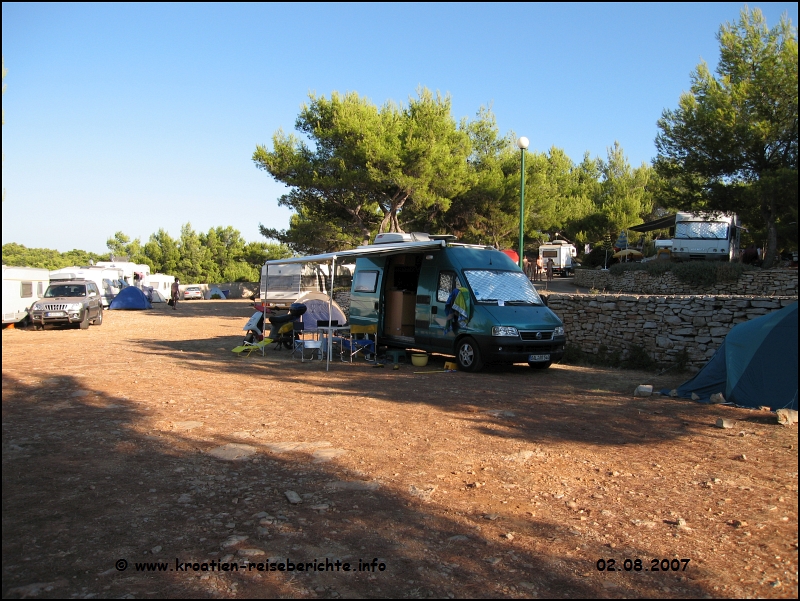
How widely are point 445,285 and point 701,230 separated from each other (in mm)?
18913

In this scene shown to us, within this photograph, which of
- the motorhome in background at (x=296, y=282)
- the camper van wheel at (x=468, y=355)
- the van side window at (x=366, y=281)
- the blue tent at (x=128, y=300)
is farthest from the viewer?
the blue tent at (x=128, y=300)

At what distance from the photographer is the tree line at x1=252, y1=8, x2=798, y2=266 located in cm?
1977

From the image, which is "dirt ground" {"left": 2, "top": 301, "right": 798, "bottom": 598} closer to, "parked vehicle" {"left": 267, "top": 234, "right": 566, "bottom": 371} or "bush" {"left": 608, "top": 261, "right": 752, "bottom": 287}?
"parked vehicle" {"left": 267, "top": 234, "right": 566, "bottom": 371}

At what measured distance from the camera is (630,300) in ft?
36.9

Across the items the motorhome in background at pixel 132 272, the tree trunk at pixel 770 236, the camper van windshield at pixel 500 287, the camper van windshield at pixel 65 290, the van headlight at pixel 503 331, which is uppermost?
the tree trunk at pixel 770 236

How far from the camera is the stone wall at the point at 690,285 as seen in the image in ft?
64.6

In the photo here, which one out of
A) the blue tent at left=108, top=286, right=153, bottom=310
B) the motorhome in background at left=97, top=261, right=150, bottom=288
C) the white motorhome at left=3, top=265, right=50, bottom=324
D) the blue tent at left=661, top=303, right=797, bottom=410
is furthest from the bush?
the motorhome in background at left=97, top=261, right=150, bottom=288

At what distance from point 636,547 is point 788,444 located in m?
2.89

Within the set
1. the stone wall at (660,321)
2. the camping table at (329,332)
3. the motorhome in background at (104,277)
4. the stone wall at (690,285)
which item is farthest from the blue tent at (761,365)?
the motorhome in background at (104,277)

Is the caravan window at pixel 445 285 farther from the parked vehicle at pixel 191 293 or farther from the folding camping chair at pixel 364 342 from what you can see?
the parked vehicle at pixel 191 293

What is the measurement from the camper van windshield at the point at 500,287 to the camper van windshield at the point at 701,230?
17447 mm

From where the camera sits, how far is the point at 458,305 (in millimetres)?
10633

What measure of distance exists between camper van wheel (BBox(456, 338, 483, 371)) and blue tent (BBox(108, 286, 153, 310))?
2765cm

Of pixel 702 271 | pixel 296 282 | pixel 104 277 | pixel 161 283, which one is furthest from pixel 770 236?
pixel 161 283
